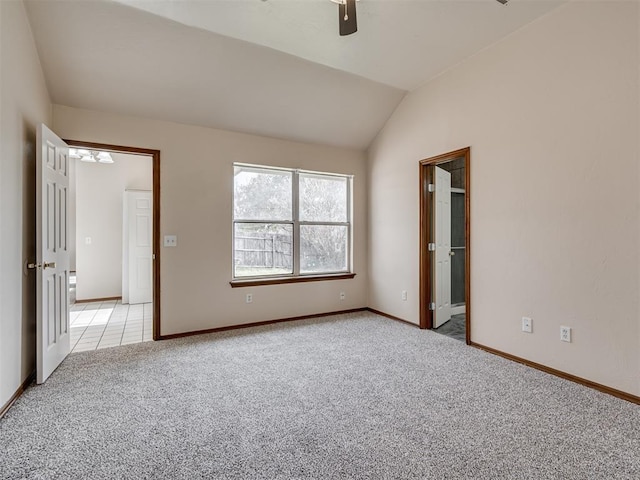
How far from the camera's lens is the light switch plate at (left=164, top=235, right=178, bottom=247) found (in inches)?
149

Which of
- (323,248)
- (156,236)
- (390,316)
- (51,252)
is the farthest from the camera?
(323,248)

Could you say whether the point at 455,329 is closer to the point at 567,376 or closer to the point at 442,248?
the point at 442,248

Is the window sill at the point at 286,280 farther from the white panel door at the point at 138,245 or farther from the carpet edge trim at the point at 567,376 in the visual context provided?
the white panel door at the point at 138,245

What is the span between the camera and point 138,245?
225 inches

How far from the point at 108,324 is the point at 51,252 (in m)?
1.98

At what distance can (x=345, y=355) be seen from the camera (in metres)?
3.22

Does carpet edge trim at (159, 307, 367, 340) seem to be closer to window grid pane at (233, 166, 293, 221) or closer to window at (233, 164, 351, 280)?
window at (233, 164, 351, 280)

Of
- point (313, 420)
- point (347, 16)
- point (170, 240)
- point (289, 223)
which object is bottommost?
point (313, 420)

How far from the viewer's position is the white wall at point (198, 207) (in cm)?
363

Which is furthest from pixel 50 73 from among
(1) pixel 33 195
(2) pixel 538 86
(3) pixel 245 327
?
(2) pixel 538 86

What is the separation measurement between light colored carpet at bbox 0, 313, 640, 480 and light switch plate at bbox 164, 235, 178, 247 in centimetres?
119

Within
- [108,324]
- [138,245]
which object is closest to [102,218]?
[138,245]

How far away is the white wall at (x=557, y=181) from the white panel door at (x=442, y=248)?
0.60m

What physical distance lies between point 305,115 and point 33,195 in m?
2.84
